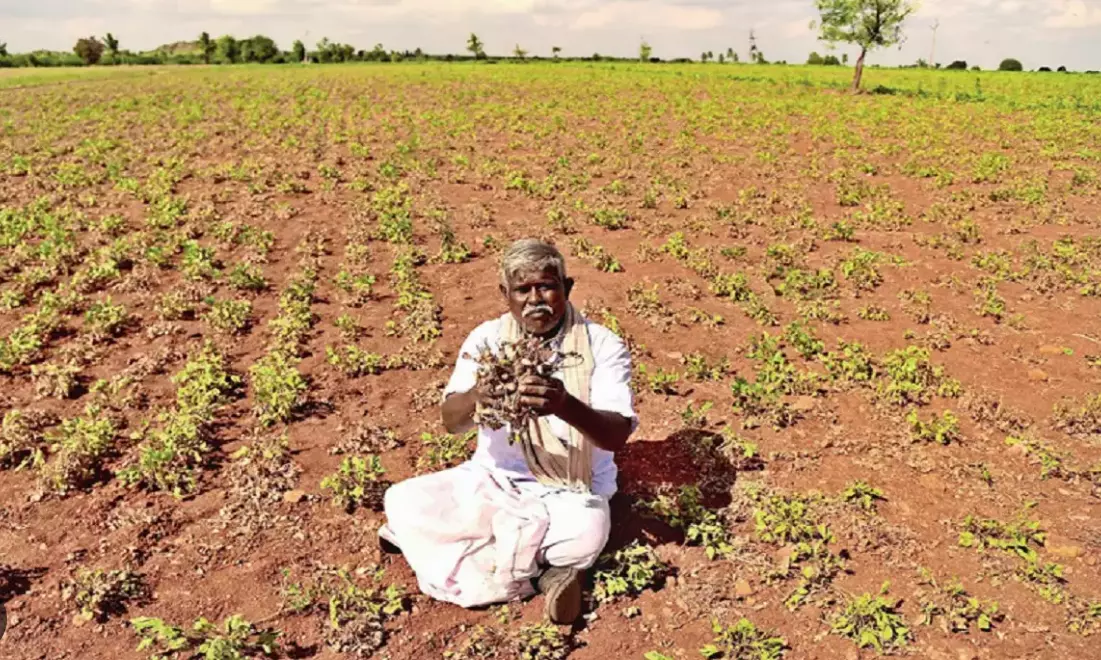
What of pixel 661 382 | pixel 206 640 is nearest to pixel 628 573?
pixel 206 640

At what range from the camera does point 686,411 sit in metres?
6.18

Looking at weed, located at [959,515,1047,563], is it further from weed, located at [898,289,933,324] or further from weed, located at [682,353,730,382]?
weed, located at [898,289,933,324]

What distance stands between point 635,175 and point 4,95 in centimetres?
3324

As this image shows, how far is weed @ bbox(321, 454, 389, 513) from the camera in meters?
5.22

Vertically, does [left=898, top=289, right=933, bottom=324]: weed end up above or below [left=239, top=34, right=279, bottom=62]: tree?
below

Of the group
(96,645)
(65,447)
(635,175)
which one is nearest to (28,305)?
(65,447)

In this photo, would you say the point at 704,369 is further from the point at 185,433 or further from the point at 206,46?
the point at 206,46

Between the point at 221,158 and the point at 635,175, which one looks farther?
the point at 221,158

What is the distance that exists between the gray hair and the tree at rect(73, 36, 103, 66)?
324 ft

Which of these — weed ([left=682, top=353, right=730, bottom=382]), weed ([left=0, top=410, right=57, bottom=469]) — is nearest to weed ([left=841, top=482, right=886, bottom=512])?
weed ([left=682, top=353, right=730, bottom=382])

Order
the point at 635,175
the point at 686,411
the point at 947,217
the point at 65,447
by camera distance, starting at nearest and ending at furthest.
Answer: the point at 65,447
the point at 686,411
the point at 947,217
the point at 635,175

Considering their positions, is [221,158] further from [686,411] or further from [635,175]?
[686,411]

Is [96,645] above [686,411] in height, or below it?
below

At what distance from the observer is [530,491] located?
4371 millimetres
